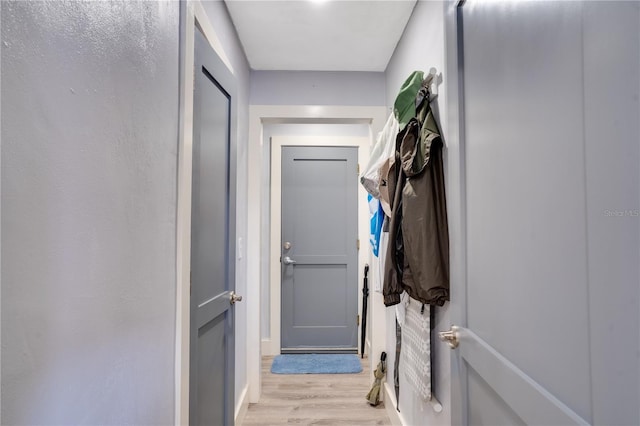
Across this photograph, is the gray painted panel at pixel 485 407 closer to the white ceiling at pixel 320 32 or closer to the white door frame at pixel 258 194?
the white door frame at pixel 258 194

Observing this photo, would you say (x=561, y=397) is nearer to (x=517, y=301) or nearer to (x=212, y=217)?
(x=517, y=301)

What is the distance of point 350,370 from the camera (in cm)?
297

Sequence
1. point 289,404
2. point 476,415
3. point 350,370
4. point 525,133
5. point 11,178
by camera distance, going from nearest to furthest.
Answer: point 11,178 < point 525,133 < point 476,415 < point 289,404 < point 350,370

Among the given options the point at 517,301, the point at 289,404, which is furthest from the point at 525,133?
the point at 289,404

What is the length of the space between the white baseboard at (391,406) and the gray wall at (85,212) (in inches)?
59.7

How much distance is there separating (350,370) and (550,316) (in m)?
2.59

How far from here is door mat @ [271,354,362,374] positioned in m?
2.96

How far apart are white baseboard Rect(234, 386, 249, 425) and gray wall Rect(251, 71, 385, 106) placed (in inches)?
80.3

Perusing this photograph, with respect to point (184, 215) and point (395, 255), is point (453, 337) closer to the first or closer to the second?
point (395, 255)

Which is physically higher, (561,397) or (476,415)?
(561,397)

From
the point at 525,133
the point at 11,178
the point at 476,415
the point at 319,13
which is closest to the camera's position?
the point at 11,178

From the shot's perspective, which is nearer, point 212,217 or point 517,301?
point 517,301

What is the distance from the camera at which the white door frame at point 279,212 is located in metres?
3.38

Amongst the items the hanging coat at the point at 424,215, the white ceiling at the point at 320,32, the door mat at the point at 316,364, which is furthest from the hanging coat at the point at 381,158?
the door mat at the point at 316,364
